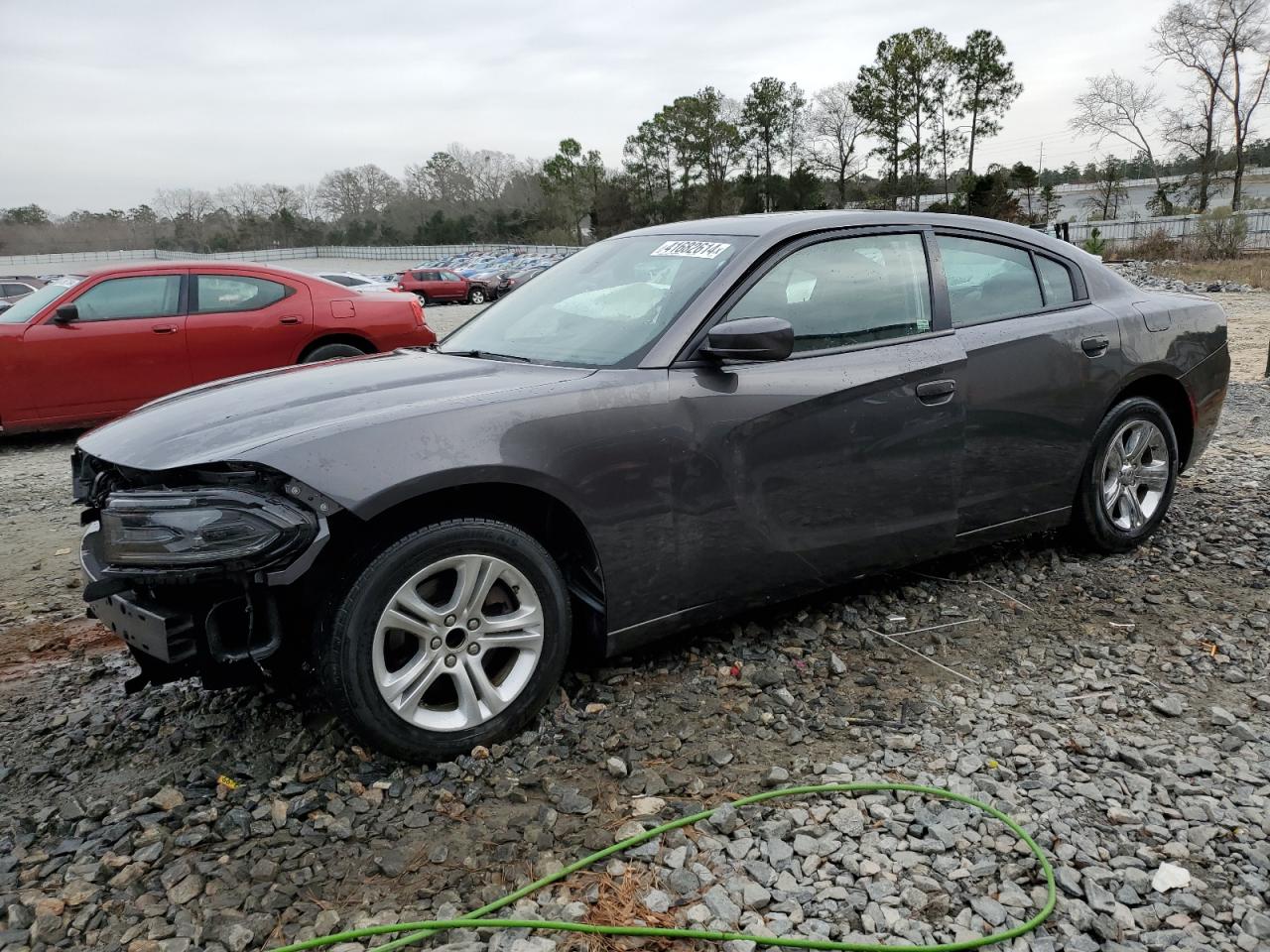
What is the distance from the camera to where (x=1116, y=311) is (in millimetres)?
4312

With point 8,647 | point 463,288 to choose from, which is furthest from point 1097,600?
point 463,288

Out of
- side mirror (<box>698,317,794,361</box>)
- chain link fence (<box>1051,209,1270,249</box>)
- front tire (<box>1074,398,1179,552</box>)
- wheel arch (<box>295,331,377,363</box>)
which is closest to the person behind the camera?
→ side mirror (<box>698,317,794,361</box>)

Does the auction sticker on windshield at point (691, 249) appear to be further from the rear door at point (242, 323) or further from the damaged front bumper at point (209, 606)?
the rear door at point (242, 323)

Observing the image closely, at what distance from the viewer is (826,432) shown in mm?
3385

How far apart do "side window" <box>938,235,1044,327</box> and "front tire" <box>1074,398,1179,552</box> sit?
724mm

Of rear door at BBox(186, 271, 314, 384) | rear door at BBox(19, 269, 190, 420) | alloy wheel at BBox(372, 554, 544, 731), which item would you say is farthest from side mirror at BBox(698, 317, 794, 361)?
rear door at BBox(19, 269, 190, 420)

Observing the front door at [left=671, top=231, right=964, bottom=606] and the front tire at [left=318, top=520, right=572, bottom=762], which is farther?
the front door at [left=671, top=231, right=964, bottom=606]

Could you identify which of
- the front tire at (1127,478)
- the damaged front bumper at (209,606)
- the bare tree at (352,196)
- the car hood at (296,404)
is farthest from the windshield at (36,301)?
the bare tree at (352,196)

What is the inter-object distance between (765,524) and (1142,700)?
1372mm

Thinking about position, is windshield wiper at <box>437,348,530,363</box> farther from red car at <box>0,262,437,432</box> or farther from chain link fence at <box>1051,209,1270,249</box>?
chain link fence at <box>1051,209,1270,249</box>

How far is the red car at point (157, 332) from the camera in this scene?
24.9 ft

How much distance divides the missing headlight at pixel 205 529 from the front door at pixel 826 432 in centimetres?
120

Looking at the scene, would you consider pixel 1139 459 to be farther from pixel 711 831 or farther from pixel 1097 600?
pixel 711 831

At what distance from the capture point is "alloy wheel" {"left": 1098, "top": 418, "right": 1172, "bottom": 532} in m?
4.44
